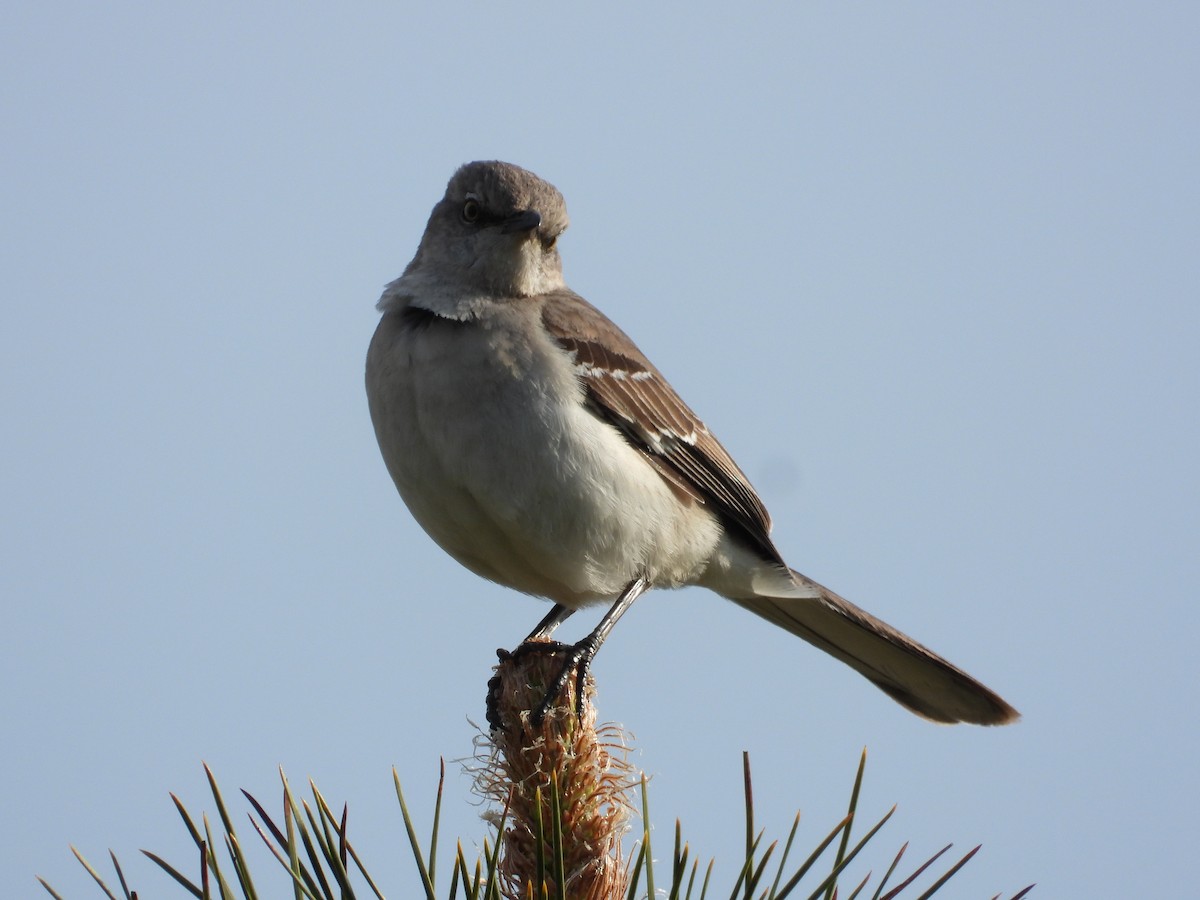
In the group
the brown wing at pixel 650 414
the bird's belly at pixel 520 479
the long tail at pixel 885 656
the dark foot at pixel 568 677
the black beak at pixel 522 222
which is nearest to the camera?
the dark foot at pixel 568 677

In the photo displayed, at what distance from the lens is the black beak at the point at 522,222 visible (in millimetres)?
6413

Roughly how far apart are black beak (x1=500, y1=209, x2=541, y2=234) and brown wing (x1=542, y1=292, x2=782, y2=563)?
1.21 feet

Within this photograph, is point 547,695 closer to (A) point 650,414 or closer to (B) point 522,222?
(A) point 650,414

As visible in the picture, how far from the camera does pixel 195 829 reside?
9.55 feet

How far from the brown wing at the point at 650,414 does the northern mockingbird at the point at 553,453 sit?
0.01 metres

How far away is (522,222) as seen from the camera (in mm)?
6465

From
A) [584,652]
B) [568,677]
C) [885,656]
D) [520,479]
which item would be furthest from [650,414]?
[568,677]

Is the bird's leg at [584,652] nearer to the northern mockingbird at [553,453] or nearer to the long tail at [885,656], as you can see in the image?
the northern mockingbird at [553,453]

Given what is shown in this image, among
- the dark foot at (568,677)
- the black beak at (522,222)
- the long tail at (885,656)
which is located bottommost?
the dark foot at (568,677)

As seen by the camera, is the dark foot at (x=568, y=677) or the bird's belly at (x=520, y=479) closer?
the dark foot at (x=568, y=677)

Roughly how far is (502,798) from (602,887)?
16.8 inches

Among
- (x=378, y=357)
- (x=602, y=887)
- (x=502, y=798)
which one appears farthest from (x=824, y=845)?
(x=378, y=357)

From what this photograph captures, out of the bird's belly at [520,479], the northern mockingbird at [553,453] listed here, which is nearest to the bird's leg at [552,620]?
the northern mockingbird at [553,453]

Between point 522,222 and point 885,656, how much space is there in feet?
9.59
